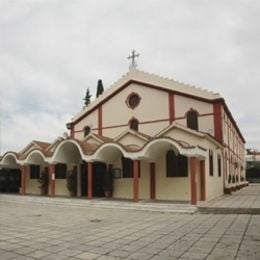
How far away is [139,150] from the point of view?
1831 cm

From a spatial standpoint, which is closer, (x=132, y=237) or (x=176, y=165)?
(x=132, y=237)

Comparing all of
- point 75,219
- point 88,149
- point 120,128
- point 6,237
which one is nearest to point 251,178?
point 120,128

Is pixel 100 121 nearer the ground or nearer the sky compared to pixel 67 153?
nearer the sky

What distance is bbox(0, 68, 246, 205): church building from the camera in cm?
1904

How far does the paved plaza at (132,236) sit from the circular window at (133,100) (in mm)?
10504

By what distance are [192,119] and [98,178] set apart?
697cm

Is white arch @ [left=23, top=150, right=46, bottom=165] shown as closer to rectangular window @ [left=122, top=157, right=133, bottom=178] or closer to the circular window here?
rectangular window @ [left=122, top=157, right=133, bottom=178]

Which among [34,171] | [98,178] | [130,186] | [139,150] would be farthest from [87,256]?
[34,171]

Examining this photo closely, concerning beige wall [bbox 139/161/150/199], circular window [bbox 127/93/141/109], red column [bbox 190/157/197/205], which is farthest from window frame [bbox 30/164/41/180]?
Result: red column [bbox 190/157/197/205]

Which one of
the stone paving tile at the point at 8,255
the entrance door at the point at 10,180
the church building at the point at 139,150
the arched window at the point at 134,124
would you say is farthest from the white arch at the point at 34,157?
the stone paving tile at the point at 8,255

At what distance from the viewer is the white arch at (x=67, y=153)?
71.1ft

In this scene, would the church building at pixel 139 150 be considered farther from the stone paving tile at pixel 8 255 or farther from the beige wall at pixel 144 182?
the stone paving tile at pixel 8 255

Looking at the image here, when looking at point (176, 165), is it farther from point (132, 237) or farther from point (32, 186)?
point (32, 186)

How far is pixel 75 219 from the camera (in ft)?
44.5
